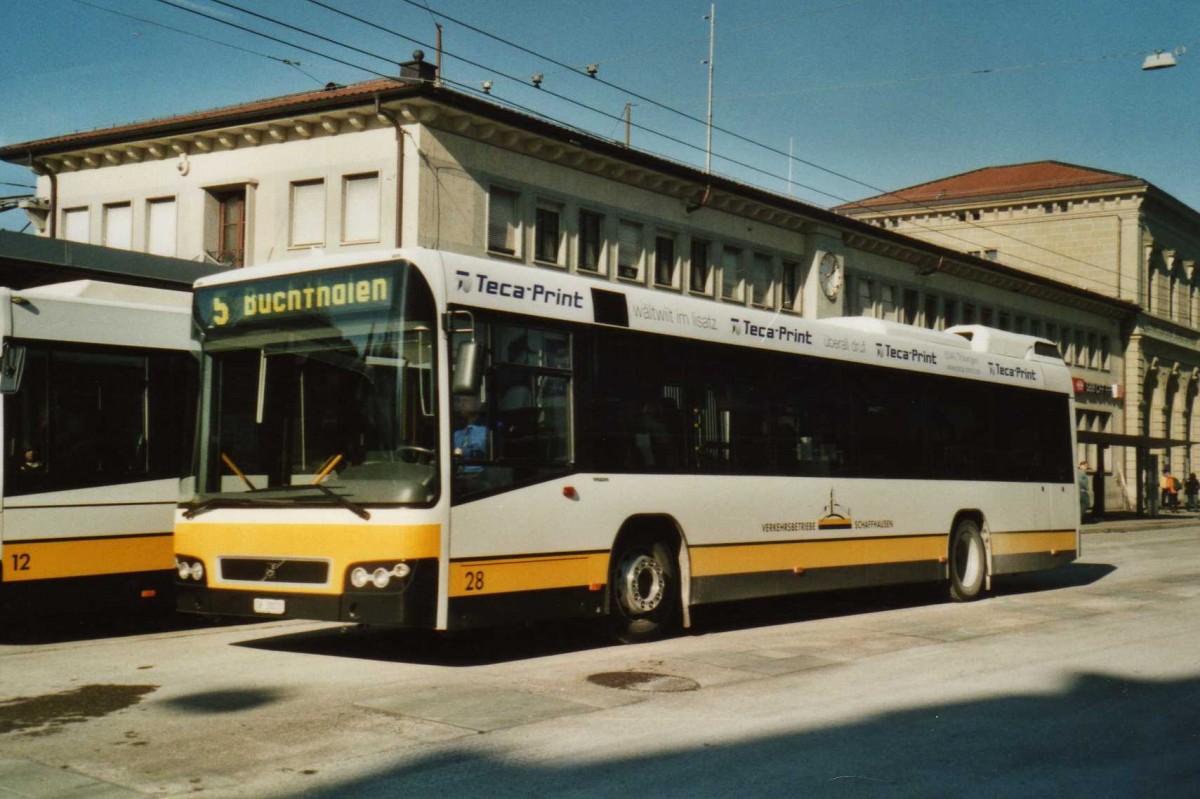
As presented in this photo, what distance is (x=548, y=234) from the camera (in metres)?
31.1

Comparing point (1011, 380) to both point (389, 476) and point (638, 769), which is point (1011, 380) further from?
point (638, 769)

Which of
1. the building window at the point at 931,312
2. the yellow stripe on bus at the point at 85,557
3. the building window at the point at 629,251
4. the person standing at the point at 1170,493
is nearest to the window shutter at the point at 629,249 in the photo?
the building window at the point at 629,251

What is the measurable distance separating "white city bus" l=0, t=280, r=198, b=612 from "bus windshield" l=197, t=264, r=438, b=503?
0.48m

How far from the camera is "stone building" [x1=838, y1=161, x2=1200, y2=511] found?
60719mm

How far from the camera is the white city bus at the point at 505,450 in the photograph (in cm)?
949

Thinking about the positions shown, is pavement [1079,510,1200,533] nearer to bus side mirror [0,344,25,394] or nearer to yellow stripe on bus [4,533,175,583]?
yellow stripe on bus [4,533,175,583]

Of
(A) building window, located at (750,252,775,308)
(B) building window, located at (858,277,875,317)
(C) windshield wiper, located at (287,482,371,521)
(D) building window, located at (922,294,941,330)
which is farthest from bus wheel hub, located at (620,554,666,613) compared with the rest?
(D) building window, located at (922,294,941,330)

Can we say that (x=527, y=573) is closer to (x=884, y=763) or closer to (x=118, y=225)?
(x=884, y=763)

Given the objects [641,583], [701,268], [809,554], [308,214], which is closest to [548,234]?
[308,214]

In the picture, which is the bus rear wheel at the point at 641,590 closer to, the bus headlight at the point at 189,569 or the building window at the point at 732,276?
the bus headlight at the point at 189,569

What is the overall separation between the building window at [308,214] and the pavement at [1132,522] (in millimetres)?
20543

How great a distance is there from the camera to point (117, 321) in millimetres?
11805

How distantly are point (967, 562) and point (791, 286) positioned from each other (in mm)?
24017

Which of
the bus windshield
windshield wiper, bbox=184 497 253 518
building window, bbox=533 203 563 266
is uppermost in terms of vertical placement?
building window, bbox=533 203 563 266
